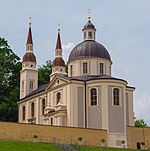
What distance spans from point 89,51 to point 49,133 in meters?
17.4

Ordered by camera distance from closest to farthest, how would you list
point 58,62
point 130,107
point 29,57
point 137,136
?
1. point 137,136
2. point 130,107
3. point 29,57
4. point 58,62

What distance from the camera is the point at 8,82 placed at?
8062 cm

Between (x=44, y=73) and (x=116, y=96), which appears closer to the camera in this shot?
(x=116, y=96)

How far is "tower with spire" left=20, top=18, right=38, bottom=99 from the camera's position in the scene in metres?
77.0

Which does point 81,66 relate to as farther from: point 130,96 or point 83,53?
point 130,96

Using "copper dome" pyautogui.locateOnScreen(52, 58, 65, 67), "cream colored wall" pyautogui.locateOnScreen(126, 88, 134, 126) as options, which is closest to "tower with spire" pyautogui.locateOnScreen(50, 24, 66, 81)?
"copper dome" pyautogui.locateOnScreen(52, 58, 65, 67)

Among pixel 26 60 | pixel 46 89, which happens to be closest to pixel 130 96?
pixel 46 89

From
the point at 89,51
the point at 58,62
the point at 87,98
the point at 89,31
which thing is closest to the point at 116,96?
the point at 87,98

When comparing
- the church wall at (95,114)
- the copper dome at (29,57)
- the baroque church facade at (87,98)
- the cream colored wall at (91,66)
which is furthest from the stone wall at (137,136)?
the copper dome at (29,57)

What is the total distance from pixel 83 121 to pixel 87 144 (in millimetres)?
6680

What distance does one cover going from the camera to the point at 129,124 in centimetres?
6125

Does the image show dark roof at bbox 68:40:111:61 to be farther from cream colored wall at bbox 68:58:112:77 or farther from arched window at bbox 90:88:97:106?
arched window at bbox 90:88:97:106

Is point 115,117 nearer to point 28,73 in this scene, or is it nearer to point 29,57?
point 28,73

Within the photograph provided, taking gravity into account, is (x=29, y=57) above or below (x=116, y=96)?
above
